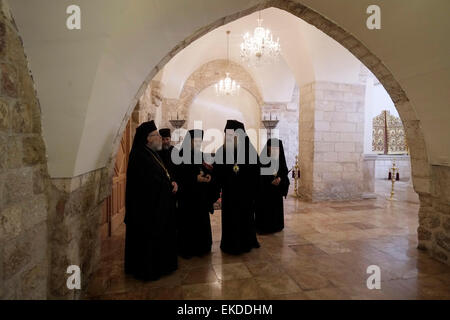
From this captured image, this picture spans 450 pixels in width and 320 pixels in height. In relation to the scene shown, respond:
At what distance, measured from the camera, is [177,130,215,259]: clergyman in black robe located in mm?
2973

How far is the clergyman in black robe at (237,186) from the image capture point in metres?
3.06

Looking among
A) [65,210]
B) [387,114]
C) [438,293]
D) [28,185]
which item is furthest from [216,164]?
[387,114]

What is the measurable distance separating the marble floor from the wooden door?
0.20 meters

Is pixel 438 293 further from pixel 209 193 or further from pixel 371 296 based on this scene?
pixel 209 193

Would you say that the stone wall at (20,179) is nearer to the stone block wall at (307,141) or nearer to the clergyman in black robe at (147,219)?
the clergyman in black robe at (147,219)

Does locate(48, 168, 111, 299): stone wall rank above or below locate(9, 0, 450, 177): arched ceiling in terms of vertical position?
below

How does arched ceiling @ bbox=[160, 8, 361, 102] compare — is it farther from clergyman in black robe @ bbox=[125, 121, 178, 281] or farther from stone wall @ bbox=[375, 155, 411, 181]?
stone wall @ bbox=[375, 155, 411, 181]

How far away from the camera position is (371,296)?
2.15 metres

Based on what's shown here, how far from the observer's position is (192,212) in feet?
9.96

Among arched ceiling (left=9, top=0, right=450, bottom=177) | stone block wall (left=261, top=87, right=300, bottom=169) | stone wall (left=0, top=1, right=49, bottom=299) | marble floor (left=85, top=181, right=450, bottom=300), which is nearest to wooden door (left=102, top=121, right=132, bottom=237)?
marble floor (left=85, top=181, right=450, bottom=300)

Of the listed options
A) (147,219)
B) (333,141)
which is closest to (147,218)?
(147,219)

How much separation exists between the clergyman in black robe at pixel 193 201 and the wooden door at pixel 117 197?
128cm

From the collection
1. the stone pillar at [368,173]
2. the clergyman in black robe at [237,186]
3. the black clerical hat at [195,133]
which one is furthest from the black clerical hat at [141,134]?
the stone pillar at [368,173]

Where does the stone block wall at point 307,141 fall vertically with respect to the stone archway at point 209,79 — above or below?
below
